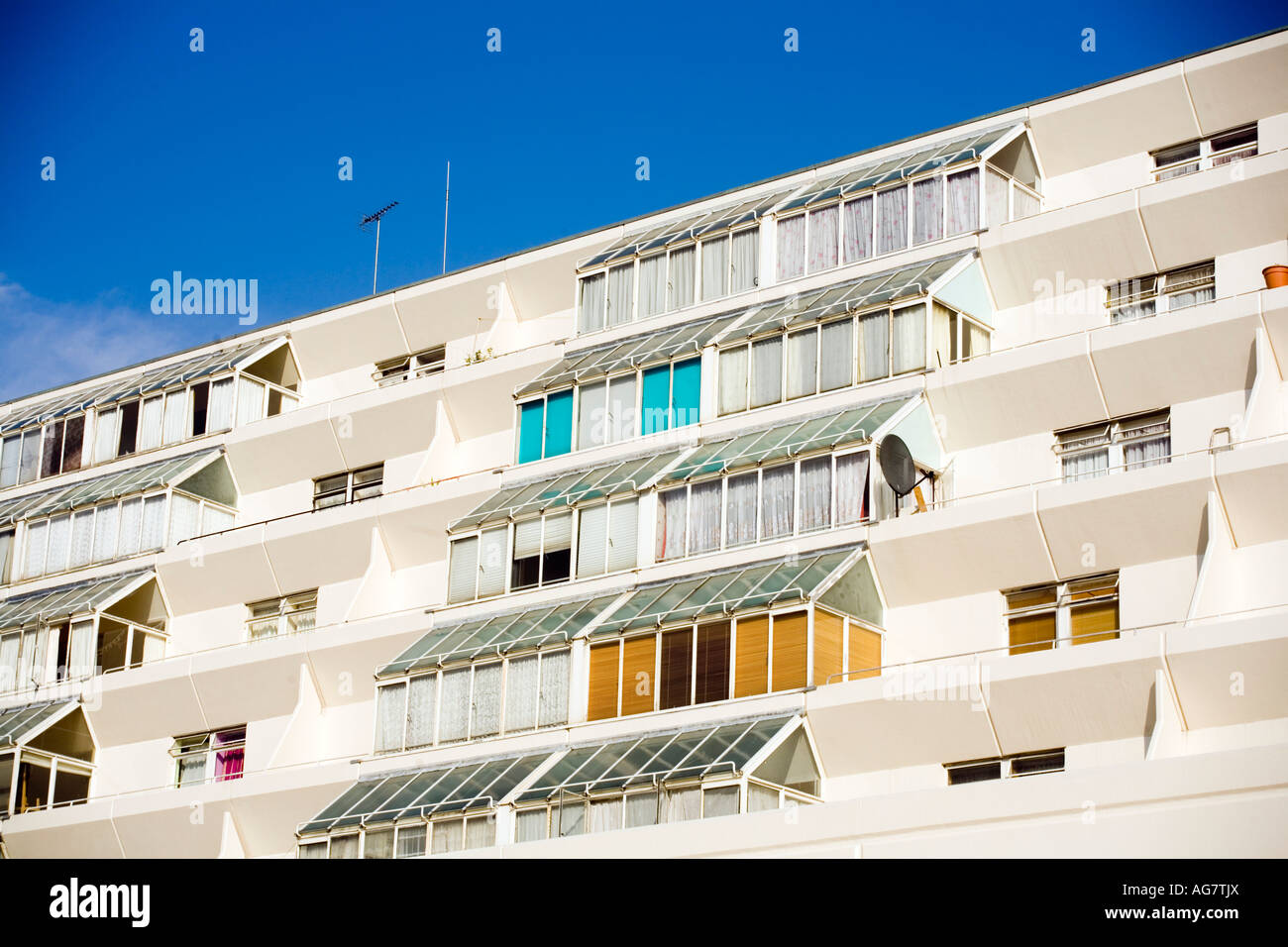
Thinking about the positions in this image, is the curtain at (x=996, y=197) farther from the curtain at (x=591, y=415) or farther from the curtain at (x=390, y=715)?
the curtain at (x=390, y=715)

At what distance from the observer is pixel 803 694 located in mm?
35688

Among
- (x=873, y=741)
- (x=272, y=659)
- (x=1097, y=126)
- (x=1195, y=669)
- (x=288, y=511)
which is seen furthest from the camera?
(x=288, y=511)

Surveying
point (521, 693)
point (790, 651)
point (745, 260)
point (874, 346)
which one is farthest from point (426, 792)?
point (745, 260)

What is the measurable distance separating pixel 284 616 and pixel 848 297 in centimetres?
1695

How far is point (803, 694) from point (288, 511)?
19.5 m

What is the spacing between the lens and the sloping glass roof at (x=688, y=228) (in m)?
45.0

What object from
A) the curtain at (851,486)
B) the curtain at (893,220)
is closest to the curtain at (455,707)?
the curtain at (851,486)

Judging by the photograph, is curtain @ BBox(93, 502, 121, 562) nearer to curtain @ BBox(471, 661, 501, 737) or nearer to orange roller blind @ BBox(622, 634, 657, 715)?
curtain @ BBox(471, 661, 501, 737)

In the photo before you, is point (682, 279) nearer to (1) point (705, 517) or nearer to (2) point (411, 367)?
(1) point (705, 517)

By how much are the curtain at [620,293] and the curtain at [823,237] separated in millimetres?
5020

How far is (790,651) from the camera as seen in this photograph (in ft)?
119

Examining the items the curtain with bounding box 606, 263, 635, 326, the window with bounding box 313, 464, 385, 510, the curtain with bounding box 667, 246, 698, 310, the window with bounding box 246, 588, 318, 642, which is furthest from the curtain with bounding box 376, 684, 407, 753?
the curtain with bounding box 667, 246, 698, 310
